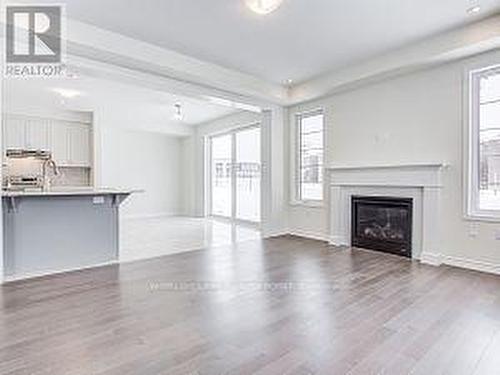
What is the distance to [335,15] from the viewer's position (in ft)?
11.5

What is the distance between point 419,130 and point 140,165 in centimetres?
794

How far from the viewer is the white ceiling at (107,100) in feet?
19.6

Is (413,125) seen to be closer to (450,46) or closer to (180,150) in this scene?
(450,46)

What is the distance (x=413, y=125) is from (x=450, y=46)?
1.11 metres

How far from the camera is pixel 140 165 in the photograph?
9938mm

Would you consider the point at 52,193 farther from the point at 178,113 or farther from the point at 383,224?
the point at 178,113

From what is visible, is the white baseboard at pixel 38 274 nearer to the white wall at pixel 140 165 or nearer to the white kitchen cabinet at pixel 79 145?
the white wall at pixel 140 165

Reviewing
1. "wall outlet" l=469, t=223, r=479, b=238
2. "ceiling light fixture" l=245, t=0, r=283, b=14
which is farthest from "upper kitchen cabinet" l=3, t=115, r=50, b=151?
"wall outlet" l=469, t=223, r=479, b=238

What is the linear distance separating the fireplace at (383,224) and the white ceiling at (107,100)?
11.3ft

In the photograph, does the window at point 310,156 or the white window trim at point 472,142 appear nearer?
the white window trim at point 472,142

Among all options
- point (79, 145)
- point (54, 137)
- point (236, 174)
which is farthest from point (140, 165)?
point (236, 174)

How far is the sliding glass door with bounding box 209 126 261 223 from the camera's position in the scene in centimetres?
835

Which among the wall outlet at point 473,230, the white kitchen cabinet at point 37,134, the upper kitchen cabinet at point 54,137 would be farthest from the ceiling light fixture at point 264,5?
the white kitchen cabinet at point 37,134

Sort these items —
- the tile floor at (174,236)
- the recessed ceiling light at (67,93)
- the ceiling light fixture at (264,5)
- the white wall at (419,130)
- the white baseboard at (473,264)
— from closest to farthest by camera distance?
the ceiling light fixture at (264,5) < the white baseboard at (473,264) < the white wall at (419,130) < the tile floor at (174,236) < the recessed ceiling light at (67,93)
